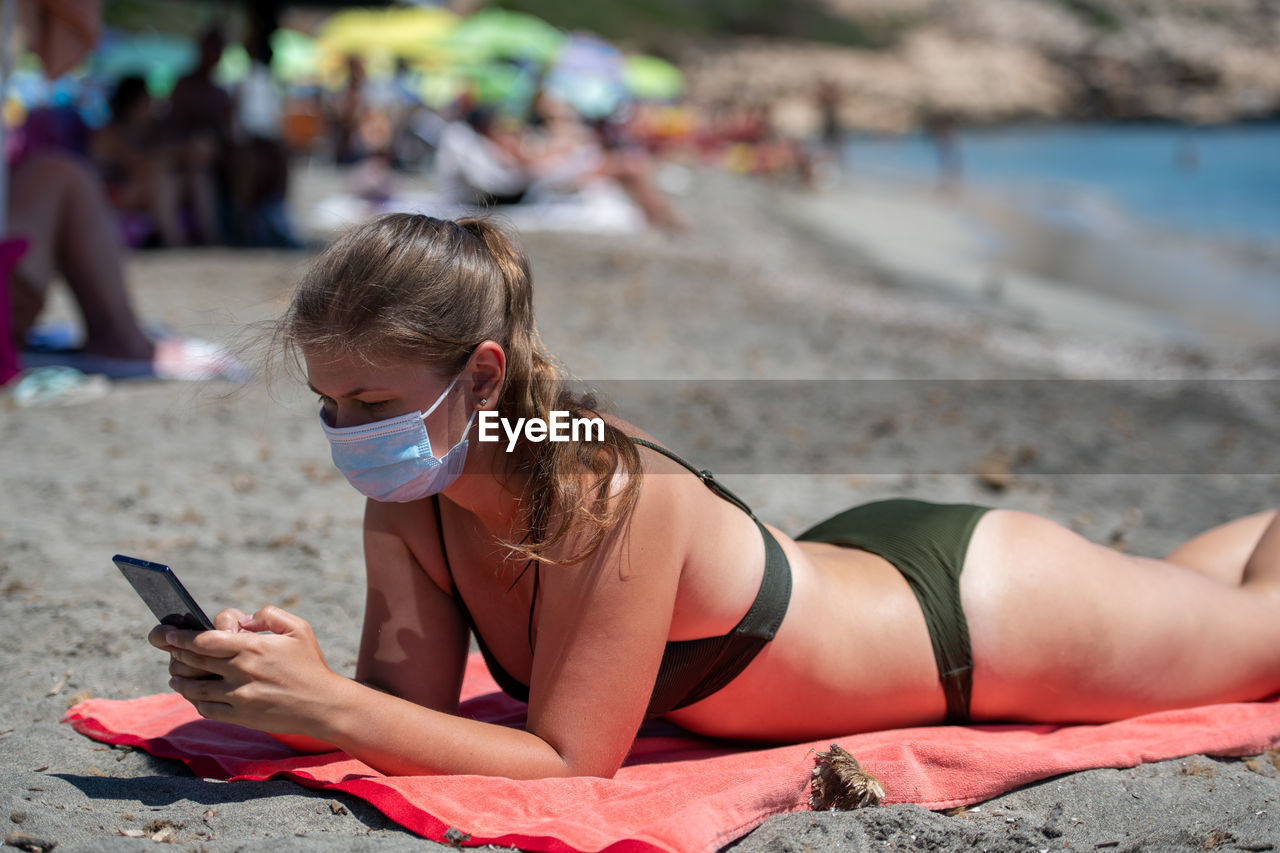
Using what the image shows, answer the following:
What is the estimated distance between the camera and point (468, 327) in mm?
1847

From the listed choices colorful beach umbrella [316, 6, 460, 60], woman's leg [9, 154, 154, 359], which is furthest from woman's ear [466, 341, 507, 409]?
colorful beach umbrella [316, 6, 460, 60]

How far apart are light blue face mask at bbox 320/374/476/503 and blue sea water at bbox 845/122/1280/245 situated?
18440 mm

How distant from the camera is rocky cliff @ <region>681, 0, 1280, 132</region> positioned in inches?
2210

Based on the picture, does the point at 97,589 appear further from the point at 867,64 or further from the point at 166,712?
the point at 867,64

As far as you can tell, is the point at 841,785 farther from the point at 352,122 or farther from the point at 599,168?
the point at 352,122

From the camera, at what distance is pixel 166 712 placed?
2.45m

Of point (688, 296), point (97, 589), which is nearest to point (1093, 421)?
point (688, 296)

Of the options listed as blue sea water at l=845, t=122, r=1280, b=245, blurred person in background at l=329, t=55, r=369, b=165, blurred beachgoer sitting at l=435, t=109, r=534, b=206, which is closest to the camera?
blurred beachgoer sitting at l=435, t=109, r=534, b=206

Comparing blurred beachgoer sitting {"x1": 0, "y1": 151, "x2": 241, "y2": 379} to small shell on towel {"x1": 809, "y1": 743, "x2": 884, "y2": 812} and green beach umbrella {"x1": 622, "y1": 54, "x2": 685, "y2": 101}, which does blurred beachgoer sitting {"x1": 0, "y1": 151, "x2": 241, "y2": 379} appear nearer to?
small shell on towel {"x1": 809, "y1": 743, "x2": 884, "y2": 812}

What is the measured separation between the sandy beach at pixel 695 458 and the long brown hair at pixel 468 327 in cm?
36

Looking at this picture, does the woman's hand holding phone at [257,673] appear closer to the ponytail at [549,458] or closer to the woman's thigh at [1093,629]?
the ponytail at [549,458]

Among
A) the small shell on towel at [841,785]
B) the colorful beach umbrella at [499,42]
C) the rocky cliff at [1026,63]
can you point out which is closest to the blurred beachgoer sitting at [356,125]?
the colorful beach umbrella at [499,42]

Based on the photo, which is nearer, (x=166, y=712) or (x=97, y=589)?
(x=166, y=712)

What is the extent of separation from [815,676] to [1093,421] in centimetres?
448
